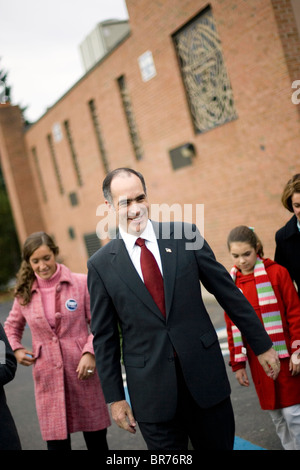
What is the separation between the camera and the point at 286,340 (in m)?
3.46

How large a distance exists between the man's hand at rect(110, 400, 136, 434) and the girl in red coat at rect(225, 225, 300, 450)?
965 mm

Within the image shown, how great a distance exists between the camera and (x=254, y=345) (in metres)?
2.82

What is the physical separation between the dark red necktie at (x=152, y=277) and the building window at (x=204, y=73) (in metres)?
7.90

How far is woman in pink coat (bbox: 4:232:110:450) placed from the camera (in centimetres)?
385

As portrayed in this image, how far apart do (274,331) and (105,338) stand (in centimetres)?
123

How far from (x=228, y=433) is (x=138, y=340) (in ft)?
2.26

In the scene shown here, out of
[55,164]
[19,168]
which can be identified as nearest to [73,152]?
[55,164]

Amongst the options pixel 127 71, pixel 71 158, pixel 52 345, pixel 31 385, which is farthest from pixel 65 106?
pixel 52 345

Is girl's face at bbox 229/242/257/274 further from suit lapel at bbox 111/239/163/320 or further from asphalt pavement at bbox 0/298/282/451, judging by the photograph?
asphalt pavement at bbox 0/298/282/451

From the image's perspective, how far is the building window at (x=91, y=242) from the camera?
1880 centimetres

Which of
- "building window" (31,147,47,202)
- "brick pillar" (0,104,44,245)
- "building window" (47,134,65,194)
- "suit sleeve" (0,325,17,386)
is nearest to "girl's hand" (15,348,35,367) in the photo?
"suit sleeve" (0,325,17,386)

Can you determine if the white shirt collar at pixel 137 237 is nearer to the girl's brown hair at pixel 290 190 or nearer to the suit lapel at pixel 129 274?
the suit lapel at pixel 129 274

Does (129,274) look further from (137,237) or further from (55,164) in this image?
(55,164)
